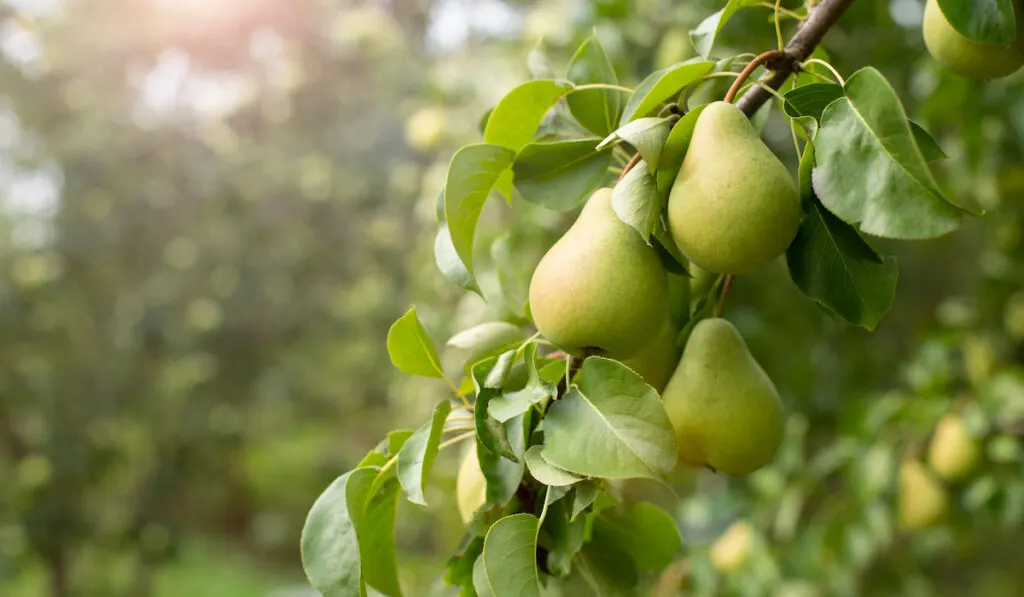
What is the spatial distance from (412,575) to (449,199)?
175cm

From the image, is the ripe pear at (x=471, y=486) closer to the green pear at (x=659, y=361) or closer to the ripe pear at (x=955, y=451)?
the green pear at (x=659, y=361)

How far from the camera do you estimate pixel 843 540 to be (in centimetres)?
148

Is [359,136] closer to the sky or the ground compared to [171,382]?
closer to the sky

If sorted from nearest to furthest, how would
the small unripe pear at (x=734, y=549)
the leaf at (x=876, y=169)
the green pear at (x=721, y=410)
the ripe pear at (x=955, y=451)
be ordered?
the leaf at (x=876, y=169), the green pear at (x=721, y=410), the ripe pear at (x=955, y=451), the small unripe pear at (x=734, y=549)

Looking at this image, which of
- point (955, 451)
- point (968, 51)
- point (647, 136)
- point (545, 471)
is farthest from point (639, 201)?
point (955, 451)

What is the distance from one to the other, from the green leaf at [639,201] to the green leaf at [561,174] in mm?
60

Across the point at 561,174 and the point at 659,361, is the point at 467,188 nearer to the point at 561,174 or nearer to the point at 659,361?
the point at 561,174

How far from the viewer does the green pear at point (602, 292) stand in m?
0.46

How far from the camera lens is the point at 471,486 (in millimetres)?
567

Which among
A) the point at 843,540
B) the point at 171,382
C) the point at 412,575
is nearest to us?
the point at 843,540

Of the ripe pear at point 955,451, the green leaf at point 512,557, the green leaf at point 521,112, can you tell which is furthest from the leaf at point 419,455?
the ripe pear at point 955,451

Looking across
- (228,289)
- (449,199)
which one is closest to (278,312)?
(228,289)

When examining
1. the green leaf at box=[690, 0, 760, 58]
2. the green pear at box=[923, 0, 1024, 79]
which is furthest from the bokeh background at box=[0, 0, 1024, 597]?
the green pear at box=[923, 0, 1024, 79]

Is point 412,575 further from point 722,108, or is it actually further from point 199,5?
point 199,5
